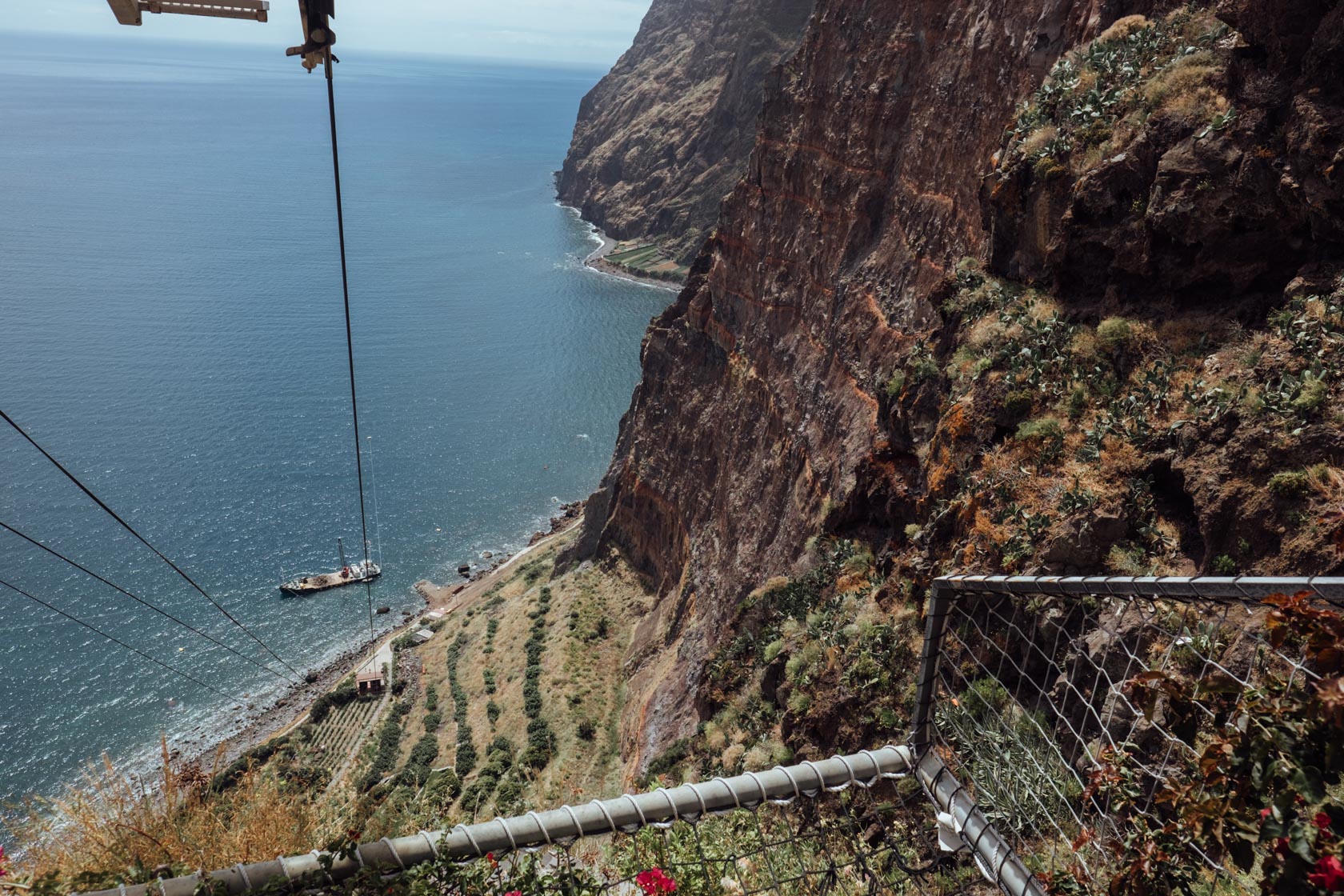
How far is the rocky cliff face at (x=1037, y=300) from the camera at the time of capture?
13164 millimetres

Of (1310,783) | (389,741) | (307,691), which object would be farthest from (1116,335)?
(307,691)

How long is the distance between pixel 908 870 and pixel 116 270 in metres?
157

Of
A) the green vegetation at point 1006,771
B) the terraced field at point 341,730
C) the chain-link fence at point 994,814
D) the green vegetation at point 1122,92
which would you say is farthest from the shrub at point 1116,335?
the terraced field at point 341,730

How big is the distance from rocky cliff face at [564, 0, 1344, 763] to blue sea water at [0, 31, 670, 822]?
4252 cm

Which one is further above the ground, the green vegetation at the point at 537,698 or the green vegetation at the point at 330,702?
the green vegetation at the point at 537,698

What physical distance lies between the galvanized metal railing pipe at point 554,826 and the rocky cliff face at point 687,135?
457 feet

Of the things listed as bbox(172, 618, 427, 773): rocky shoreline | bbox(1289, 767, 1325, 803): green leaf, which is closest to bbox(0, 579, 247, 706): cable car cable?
bbox(172, 618, 427, 773): rocky shoreline

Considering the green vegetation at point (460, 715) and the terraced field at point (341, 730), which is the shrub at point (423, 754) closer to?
the green vegetation at point (460, 715)

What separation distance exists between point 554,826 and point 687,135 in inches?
6658

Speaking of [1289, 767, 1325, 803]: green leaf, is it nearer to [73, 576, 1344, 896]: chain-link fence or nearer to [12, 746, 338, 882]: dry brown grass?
[73, 576, 1344, 896]: chain-link fence

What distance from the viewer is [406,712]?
50.3 m

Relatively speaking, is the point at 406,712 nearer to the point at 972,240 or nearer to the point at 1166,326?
the point at 972,240

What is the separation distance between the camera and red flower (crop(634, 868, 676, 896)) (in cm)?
591

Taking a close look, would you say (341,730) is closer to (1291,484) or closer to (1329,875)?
(1291,484)
